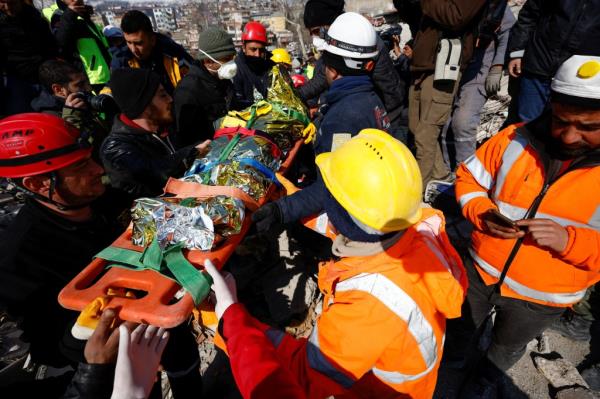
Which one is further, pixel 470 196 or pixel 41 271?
pixel 470 196

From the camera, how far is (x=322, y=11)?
15.6 feet

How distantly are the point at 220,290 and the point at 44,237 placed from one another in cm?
114

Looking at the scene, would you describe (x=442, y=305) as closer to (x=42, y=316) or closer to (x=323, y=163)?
(x=323, y=163)

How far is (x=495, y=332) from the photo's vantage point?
2.21m

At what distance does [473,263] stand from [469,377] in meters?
1.27

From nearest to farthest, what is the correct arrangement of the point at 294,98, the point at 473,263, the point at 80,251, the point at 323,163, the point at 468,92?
the point at 323,163
the point at 80,251
the point at 473,263
the point at 294,98
the point at 468,92

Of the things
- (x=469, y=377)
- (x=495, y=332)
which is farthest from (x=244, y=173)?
(x=469, y=377)

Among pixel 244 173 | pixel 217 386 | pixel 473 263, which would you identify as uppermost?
pixel 244 173

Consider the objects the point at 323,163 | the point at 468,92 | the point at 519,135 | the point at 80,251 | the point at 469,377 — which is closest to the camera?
the point at 323,163

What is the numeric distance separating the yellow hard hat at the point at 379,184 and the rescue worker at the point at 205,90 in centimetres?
266

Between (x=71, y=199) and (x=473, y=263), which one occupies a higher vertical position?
(x=71, y=199)

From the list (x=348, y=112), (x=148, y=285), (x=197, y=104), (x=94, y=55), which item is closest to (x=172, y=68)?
(x=197, y=104)

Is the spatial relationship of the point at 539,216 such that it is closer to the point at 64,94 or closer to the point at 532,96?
the point at 532,96

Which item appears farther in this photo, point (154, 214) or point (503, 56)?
point (503, 56)
